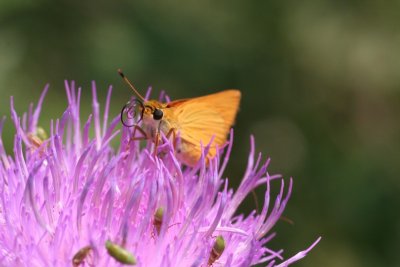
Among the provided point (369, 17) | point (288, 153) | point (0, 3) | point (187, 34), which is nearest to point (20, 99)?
point (0, 3)

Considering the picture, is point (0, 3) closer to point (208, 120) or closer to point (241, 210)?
point (208, 120)

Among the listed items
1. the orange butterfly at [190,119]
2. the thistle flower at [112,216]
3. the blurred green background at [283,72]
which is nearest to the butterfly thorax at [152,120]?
the orange butterfly at [190,119]

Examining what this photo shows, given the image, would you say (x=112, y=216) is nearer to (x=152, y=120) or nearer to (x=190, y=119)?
(x=152, y=120)

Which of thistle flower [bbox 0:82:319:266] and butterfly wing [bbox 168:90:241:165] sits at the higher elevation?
butterfly wing [bbox 168:90:241:165]

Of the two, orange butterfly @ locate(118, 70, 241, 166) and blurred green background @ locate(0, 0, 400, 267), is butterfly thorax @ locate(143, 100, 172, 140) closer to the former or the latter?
orange butterfly @ locate(118, 70, 241, 166)

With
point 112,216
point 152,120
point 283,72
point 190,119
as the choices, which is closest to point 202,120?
point 190,119

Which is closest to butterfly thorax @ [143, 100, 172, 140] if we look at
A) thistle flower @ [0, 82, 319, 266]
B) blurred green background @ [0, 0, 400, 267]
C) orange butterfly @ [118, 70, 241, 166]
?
orange butterfly @ [118, 70, 241, 166]
